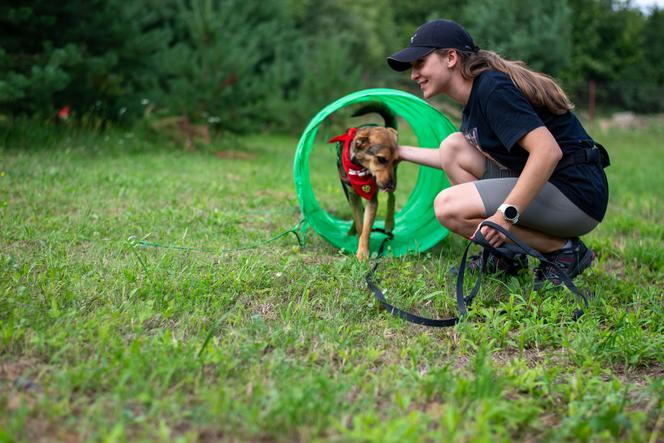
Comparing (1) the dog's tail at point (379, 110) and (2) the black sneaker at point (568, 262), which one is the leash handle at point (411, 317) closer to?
(2) the black sneaker at point (568, 262)

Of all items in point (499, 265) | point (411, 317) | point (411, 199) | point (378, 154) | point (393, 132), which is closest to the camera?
point (411, 317)

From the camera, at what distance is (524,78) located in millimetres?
3146

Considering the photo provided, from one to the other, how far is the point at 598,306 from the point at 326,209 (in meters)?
2.96

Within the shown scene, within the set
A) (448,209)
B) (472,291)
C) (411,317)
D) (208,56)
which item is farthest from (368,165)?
(208,56)

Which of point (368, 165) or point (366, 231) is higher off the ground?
point (368, 165)

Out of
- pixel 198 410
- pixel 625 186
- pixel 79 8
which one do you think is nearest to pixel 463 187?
pixel 198 410

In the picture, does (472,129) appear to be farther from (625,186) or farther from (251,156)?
(251,156)

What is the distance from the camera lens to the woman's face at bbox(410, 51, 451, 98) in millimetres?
3246

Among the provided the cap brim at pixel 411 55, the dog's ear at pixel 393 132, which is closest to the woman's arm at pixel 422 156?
the dog's ear at pixel 393 132

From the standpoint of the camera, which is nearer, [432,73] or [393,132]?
[432,73]

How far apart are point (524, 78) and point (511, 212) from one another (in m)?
0.77

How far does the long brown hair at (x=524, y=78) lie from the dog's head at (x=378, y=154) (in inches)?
38.8

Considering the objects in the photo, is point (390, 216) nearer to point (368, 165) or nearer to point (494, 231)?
point (368, 165)

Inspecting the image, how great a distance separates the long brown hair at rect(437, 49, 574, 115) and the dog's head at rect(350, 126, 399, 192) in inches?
38.8
